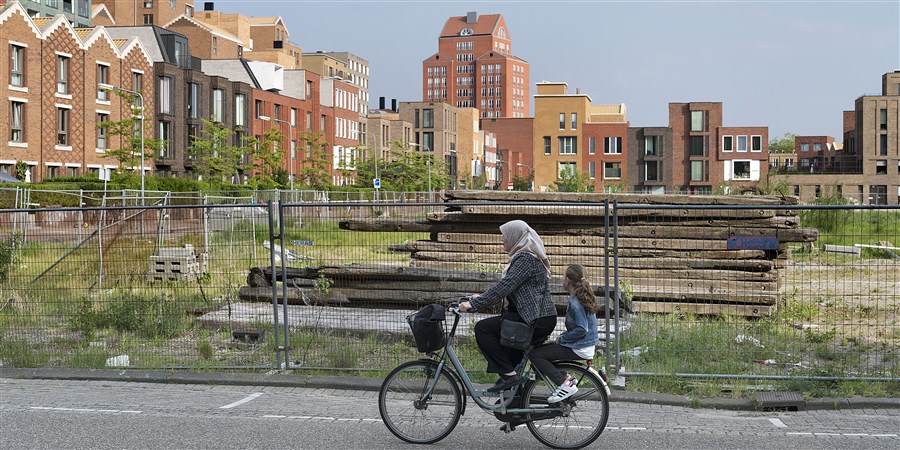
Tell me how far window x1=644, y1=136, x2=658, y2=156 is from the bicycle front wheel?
10485cm

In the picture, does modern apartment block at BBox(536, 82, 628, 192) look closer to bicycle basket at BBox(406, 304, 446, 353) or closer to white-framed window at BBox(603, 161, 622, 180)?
white-framed window at BBox(603, 161, 622, 180)

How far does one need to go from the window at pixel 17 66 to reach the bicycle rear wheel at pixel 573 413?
50.6 meters

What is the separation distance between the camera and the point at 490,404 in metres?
7.43

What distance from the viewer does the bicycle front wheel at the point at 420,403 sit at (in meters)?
7.32

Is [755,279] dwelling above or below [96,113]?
below

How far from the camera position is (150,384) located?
10.4m

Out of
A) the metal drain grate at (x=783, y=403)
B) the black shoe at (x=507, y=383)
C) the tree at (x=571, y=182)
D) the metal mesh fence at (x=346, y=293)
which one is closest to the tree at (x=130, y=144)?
the tree at (x=571, y=182)

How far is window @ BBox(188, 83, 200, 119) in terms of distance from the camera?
71.3 m

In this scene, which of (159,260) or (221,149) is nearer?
(159,260)

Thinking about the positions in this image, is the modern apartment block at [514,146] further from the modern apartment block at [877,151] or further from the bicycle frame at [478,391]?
the bicycle frame at [478,391]

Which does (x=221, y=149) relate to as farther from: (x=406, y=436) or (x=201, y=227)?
(x=406, y=436)

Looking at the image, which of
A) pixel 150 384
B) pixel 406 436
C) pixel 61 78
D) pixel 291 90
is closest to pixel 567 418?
pixel 406 436

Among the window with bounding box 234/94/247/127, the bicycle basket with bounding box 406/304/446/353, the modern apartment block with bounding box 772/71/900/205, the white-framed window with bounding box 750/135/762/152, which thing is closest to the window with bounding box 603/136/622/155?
the white-framed window with bounding box 750/135/762/152

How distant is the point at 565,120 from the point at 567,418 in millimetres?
109635
